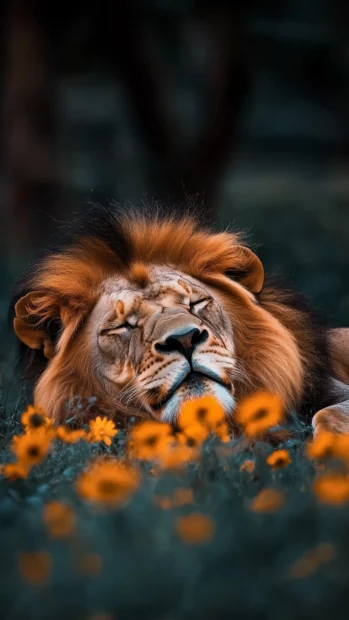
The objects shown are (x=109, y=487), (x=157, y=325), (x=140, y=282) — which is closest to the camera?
(x=109, y=487)

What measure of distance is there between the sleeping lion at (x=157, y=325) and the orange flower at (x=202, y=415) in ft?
0.93

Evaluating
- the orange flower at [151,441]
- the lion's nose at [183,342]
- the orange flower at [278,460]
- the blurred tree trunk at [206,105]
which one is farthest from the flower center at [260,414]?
the blurred tree trunk at [206,105]

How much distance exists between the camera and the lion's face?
167 inches

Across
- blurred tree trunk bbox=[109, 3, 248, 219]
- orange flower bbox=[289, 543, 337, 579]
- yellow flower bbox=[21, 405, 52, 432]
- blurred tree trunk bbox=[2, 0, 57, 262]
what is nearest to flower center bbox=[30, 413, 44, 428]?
yellow flower bbox=[21, 405, 52, 432]

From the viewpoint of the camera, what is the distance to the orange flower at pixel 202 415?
3846 millimetres

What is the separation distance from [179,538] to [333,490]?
1.41 ft

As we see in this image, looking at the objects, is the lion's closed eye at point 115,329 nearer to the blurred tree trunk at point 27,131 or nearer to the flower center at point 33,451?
the flower center at point 33,451

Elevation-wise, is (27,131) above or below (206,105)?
below

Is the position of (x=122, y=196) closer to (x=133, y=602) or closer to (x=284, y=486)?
(x=284, y=486)

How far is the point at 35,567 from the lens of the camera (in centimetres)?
251

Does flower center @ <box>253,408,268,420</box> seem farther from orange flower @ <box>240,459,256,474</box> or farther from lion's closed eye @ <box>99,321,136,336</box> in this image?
lion's closed eye @ <box>99,321,136,336</box>

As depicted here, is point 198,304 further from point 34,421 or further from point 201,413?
point 34,421

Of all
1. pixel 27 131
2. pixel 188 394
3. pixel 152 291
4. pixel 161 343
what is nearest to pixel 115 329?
pixel 152 291

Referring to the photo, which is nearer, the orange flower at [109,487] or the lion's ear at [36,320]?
the orange flower at [109,487]
